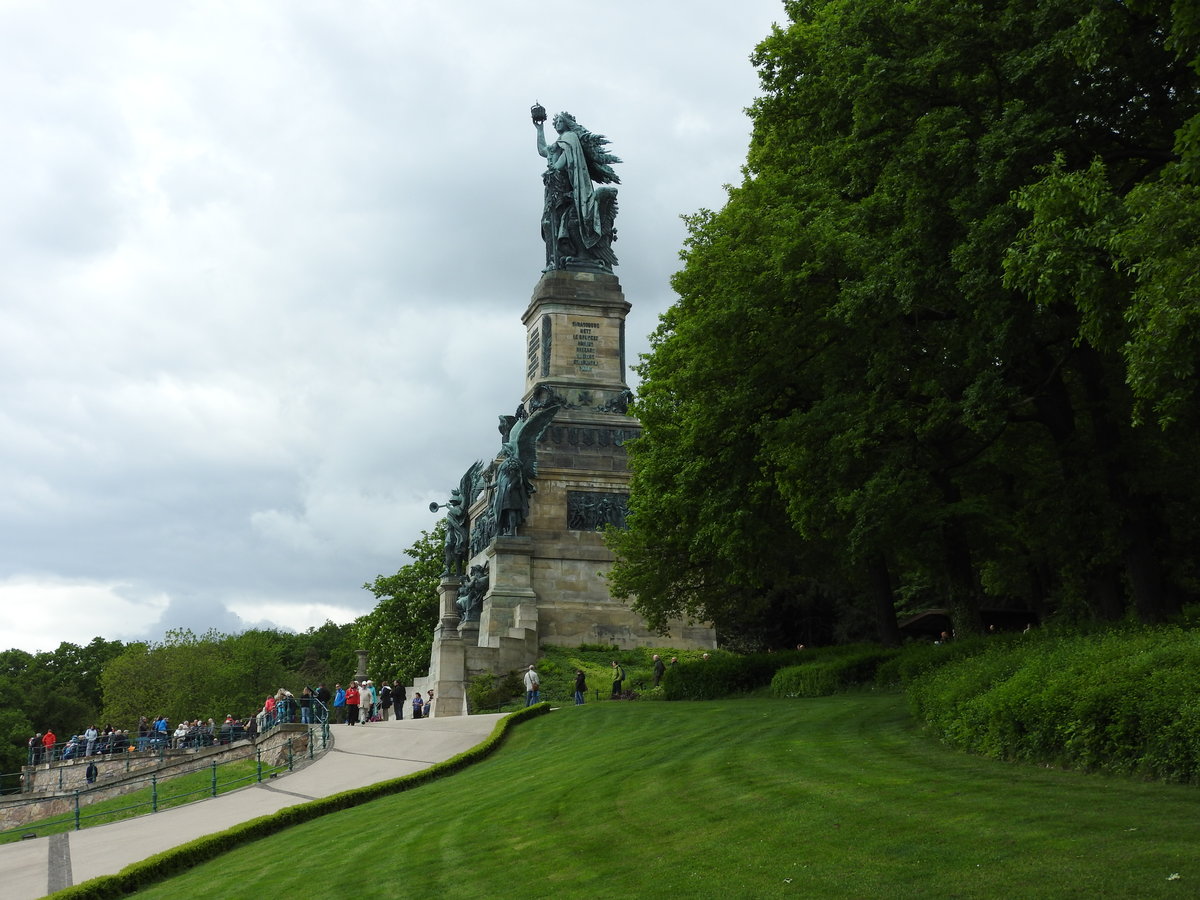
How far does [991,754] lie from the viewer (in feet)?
45.2

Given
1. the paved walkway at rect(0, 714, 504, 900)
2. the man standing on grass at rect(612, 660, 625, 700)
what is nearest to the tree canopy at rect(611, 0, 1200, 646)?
the man standing on grass at rect(612, 660, 625, 700)

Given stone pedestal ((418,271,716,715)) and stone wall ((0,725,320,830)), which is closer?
stone wall ((0,725,320,830))

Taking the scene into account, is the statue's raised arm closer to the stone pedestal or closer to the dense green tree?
the stone pedestal

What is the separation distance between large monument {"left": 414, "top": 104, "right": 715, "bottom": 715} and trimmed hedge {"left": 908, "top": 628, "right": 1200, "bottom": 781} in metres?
21.7

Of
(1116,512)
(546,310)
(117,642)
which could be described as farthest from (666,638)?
(117,642)

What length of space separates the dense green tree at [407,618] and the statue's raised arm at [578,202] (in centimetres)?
2365

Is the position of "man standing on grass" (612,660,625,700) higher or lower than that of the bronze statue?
lower

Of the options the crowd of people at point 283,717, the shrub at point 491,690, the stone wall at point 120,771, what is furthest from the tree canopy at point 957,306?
the crowd of people at point 283,717

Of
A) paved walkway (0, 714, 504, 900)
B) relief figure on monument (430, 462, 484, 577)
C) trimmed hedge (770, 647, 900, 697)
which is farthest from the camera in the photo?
relief figure on monument (430, 462, 484, 577)

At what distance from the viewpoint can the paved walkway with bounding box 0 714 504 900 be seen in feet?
58.9

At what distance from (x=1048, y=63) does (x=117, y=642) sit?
363 ft

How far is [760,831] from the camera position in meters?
11.0

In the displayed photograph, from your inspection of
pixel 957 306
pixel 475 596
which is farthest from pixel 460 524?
pixel 957 306

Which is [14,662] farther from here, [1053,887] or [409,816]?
[1053,887]
